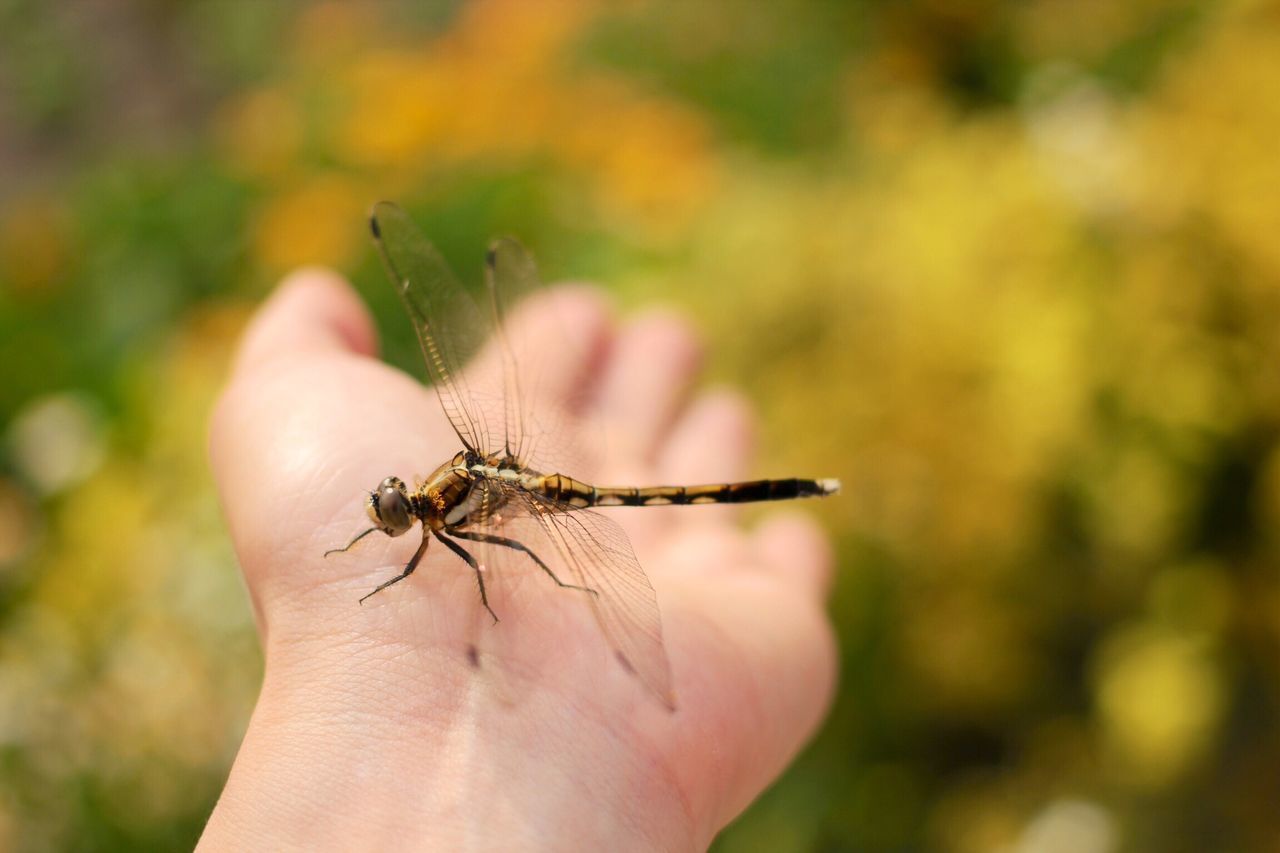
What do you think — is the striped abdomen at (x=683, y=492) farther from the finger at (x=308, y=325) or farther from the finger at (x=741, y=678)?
the finger at (x=308, y=325)

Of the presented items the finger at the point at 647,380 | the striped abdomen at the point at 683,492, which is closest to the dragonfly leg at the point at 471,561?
the striped abdomen at the point at 683,492

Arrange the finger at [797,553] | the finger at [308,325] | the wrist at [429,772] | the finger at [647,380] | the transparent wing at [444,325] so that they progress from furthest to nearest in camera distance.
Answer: the finger at [647,380], the finger at [797,553], the finger at [308,325], the transparent wing at [444,325], the wrist at [429,772]

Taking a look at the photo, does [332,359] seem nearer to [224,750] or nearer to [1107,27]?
[224,750]

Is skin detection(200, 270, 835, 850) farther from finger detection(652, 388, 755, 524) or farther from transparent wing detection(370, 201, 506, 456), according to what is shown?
finger detection(652, 388, 755, 524)

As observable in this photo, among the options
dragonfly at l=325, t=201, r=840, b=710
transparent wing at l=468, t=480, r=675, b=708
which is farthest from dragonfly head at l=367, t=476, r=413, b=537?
transparent wing at l=468, t=480, r=675, b=708

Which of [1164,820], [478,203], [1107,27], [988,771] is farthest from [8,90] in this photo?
[1164,820]
